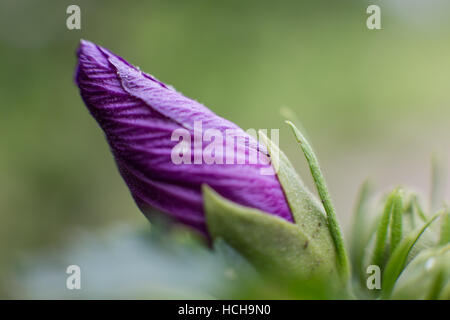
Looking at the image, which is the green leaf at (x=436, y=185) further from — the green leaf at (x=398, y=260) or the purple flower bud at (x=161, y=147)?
the purple flower bud at (x=161, y=147)

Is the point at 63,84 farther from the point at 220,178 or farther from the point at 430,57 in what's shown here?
the point at 220,178

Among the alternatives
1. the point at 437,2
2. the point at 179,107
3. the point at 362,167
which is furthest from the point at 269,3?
the point at 179,107

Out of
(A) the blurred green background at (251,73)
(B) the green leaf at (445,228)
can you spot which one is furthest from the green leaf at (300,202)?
(A) the blurred green background at (251,73)

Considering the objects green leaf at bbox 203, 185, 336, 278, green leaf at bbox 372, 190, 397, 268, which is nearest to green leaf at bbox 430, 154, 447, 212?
green leaf at bbox 372, 190, 397, 268

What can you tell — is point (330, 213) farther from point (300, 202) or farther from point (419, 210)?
point (419, 210)

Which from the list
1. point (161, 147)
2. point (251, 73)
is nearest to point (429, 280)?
point (161, 147)
